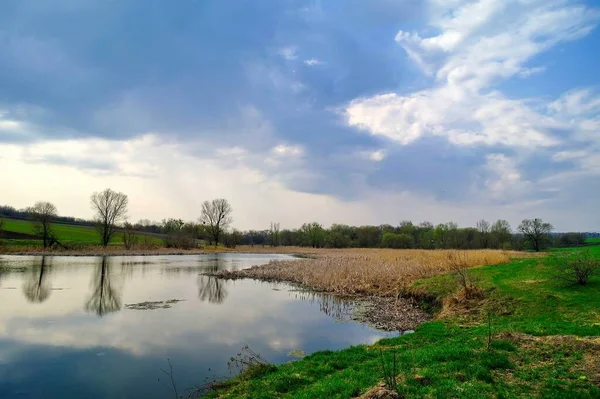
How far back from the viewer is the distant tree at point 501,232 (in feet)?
244

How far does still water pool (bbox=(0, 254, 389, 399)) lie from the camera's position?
9258 millimetres

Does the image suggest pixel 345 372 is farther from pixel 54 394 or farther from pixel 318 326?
pixel 318 326

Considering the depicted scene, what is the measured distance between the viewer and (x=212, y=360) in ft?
35.5

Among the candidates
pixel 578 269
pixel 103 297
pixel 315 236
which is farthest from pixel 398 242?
pixel 578 269

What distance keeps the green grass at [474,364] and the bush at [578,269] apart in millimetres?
1197

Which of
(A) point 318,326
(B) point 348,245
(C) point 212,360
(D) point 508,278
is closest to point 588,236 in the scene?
(B) point 348,245

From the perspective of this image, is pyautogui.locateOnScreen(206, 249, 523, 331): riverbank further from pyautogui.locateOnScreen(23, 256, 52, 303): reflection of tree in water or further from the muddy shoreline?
pyautogui.locateOnScreen(23, 256, 52, 303): reflection of tree in water

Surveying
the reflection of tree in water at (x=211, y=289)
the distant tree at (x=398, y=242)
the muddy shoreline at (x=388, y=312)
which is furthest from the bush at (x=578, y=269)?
the distant tree at (x=398, y=242)

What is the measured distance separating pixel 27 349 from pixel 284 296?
45.7ft

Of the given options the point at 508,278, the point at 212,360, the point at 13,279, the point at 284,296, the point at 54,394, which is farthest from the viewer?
the point at 13,279

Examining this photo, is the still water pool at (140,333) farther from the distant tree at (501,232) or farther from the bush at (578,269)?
the distant tree at (501,232)

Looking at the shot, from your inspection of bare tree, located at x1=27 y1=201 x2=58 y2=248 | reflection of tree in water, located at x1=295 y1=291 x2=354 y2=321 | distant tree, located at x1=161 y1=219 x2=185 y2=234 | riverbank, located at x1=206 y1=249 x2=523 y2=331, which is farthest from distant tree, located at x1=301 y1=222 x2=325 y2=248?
reflection of tree in water, located at x1=295 y1=291 x2=354 y2=321

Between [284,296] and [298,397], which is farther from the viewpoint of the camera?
[284,296]

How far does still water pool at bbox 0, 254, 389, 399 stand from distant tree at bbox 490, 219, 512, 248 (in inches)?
2509
